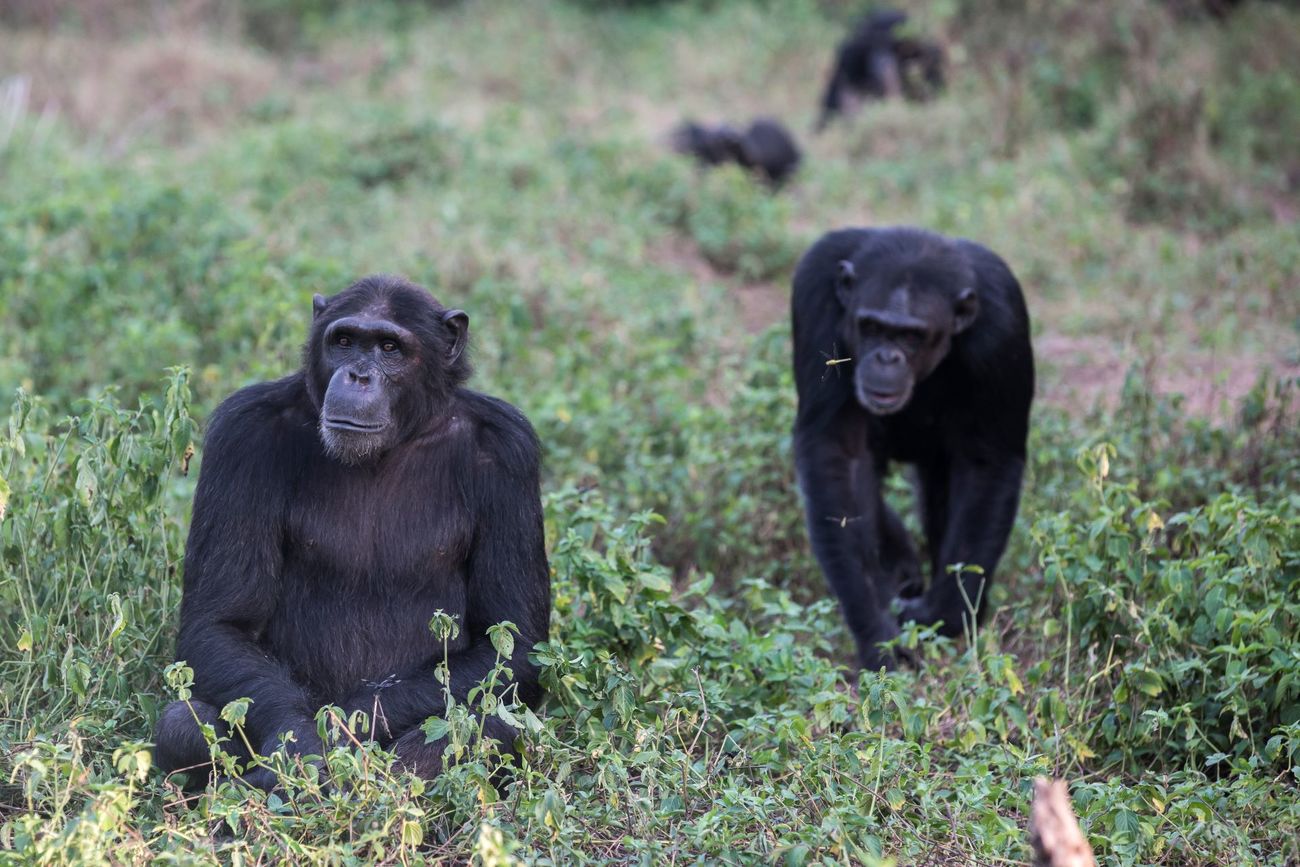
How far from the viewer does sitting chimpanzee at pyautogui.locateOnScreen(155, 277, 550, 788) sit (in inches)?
182

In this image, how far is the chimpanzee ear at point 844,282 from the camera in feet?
22.0

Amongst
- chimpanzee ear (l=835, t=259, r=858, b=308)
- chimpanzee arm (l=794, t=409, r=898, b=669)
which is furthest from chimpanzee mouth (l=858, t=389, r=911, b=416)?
chimpanzee ear (l=835, t=259, r=858, b=308)

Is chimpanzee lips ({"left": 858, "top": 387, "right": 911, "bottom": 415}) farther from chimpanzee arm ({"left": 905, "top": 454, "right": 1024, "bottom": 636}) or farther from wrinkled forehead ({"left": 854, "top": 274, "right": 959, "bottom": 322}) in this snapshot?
chimpanzee arm ({"left": 905, "top": 454, "right": 1024, "bottom": 636})

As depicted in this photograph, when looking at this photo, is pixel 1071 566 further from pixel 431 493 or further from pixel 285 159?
pixel 285 159

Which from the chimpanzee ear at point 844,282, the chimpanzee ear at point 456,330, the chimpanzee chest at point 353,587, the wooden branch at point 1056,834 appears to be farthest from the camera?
the chimpanzee ear at point 844,282

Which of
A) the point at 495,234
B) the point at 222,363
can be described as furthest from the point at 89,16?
the point at 222,363

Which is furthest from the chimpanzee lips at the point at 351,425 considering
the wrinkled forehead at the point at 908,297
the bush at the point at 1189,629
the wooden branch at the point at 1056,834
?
the wrinkled forehead at the point at 908,297

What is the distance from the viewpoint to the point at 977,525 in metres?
6.53

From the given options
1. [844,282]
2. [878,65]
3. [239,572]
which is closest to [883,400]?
[844,282]

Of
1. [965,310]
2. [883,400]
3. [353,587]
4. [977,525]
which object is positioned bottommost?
[977,525]

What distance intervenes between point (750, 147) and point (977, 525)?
8001 millimetres

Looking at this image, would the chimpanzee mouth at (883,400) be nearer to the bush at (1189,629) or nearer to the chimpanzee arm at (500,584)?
the bush at (1189,629)

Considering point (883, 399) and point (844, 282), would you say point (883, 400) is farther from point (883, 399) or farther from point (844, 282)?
point (844, 282)

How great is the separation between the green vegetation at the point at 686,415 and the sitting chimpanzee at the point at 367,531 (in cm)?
30
